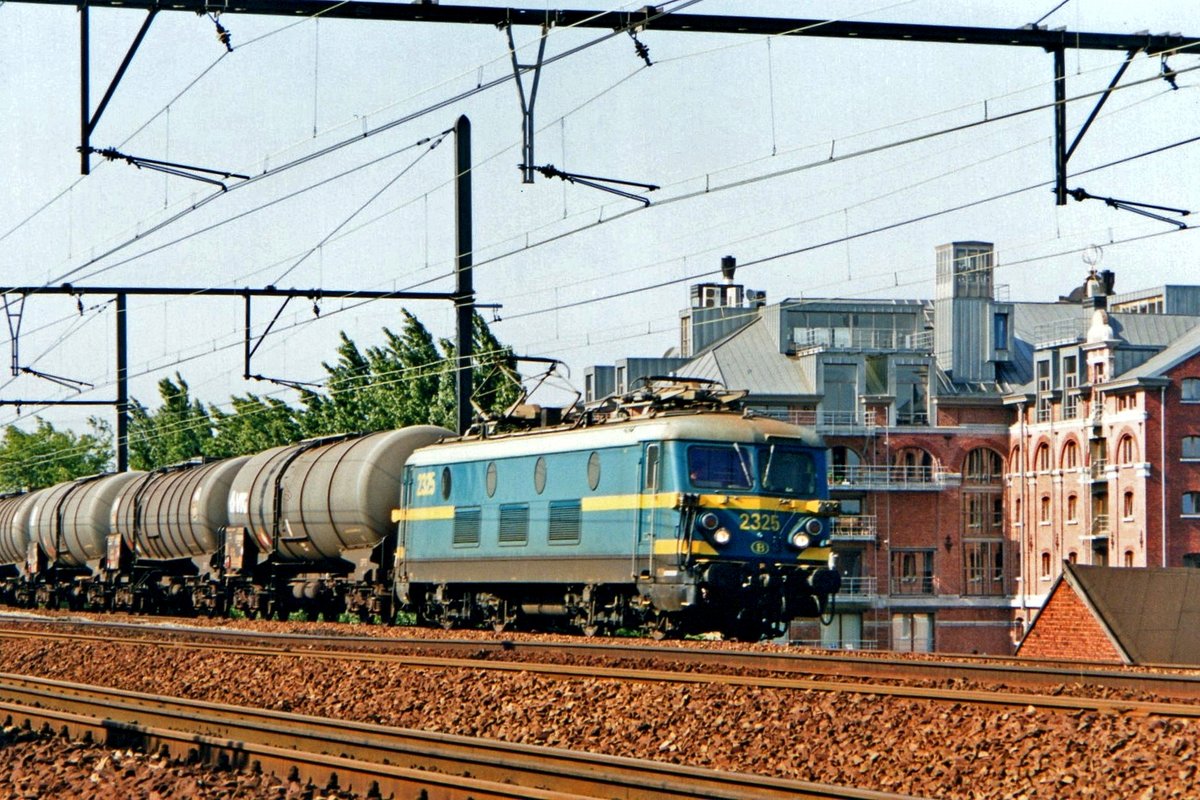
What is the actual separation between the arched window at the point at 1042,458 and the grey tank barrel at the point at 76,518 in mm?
53354

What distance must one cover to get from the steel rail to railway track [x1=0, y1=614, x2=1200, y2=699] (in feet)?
0.26

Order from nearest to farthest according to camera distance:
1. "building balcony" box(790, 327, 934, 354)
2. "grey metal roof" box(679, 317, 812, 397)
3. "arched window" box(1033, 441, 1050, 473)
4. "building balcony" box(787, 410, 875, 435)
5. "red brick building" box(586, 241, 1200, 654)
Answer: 1. "red brick building" box(586, 241, 1200, 654)
2. "arched window" box(1033, 441, 1050, 473)
3. "grey metal roof" box(679, 317, 812, 397)
4. "building balcony" box(787, 410, 875, 435)
5. "building balcony" box(790, 327, 934, 354)

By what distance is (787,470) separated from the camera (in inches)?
1013

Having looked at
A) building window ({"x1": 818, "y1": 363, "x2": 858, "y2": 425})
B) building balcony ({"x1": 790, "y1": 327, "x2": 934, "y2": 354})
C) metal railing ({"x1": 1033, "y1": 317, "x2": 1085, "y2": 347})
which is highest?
metal railing ({"x1": 1033, "y1": 317, "x2": 1085, "y2": 347})

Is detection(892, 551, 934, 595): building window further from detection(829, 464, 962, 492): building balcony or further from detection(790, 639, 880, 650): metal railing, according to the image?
detection(829, 464, 962, 492): building balcony

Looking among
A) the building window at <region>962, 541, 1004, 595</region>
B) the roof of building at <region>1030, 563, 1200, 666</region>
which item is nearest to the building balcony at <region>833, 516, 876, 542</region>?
the building window at <region>962, 541, 1004, 595</region>

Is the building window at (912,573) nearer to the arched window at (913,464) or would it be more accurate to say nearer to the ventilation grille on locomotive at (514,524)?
the arched window at (913,464)

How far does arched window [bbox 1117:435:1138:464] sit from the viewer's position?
81.9 metres

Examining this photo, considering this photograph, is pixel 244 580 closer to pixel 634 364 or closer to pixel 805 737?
pixel 805 737

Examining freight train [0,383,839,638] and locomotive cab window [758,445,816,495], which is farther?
locomotive cab window [758,445,816,495]

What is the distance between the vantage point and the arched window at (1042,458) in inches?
3492

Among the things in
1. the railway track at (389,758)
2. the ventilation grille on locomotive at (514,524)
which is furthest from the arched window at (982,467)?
the railway track at (389,758)

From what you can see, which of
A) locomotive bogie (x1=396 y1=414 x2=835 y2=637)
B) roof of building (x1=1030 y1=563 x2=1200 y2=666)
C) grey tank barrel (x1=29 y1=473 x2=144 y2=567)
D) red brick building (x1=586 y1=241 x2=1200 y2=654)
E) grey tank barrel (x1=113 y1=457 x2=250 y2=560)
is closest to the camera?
locomotive bogie (x1=396 y1=414 x2=835 y2=637)

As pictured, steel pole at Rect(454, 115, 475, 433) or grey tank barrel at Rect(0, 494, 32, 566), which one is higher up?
steel pole at Rect(454, 115, 475, 433)
